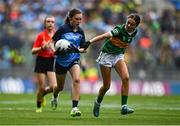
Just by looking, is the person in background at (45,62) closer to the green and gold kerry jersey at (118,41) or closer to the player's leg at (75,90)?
the green and gold kerry jersey at (118,41)

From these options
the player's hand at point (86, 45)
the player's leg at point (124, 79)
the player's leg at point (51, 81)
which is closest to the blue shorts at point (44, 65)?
the player's leg at point (51, 81)

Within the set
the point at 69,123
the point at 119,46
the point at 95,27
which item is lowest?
the point at 69,123

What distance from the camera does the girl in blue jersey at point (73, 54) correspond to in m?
16.2

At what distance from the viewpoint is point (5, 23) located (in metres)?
33.8

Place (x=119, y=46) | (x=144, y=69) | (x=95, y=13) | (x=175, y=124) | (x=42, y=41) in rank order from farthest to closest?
(x=95, y=13), (x=144, y=69), (x=42, y=41), (x=119, y=46), (x=175, y=124)

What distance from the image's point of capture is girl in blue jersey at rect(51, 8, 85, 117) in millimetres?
16250

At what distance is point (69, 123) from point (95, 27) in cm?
1976

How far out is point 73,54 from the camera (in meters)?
16.9

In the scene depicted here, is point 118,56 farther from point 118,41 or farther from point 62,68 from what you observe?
point 62,68

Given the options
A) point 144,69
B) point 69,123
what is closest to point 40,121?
point 69,123

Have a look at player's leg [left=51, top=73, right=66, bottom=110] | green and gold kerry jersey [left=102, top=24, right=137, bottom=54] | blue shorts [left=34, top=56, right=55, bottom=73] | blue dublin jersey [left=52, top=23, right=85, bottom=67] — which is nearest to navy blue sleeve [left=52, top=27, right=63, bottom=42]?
blue dublin jersey [left=52, top=23, right=85, bottom=67]

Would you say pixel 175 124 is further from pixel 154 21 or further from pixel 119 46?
pixel 154 21

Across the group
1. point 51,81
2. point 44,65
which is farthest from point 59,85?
point 44,65

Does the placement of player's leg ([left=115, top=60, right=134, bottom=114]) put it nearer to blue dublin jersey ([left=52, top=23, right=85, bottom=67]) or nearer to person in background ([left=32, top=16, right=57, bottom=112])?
blue dublin jersey ([left=52, top=23, right=85, bottom=67])
